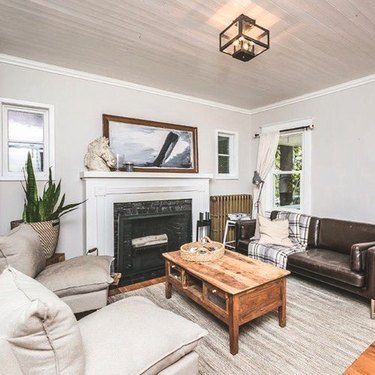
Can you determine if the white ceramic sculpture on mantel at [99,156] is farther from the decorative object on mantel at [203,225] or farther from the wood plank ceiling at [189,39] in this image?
the decorative object on mantel at [203,225]

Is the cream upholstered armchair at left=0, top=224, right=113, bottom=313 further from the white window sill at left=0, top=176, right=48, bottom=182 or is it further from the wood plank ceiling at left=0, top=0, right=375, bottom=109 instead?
the wood plank ceiling at left=0, top=0, right=375, bottom=109

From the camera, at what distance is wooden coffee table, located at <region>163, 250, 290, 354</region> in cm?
183

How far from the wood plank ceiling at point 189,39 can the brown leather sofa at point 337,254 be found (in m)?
1.95

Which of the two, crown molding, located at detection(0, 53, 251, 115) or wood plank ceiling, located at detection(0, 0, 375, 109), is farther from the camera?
crown molding, located at detection(0, 53, 251, 115)

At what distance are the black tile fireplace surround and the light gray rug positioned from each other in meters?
0.80

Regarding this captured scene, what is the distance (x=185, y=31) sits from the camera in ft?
7.24

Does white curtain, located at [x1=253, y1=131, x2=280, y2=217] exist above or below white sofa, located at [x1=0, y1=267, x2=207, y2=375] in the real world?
above

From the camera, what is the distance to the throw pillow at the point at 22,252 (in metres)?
1.77

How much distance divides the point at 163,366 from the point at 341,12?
2.68 meters

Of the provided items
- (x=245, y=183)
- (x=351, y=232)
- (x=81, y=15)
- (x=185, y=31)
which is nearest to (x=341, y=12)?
(x=185, y=31)

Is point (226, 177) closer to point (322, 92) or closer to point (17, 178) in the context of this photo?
point (322, 92)

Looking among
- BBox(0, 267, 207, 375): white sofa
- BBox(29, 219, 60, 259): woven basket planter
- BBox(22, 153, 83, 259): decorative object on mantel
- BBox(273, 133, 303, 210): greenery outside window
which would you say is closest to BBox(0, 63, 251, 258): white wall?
BBox(22, 153, 83, 259): decorative object on mantel

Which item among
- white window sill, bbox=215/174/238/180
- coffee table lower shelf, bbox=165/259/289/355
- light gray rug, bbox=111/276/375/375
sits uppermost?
white window sill, bbox=215/174/238/180

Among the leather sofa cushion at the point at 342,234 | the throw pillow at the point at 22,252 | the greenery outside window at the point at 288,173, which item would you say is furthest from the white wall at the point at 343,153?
the throw pillow at the point at 22,252
